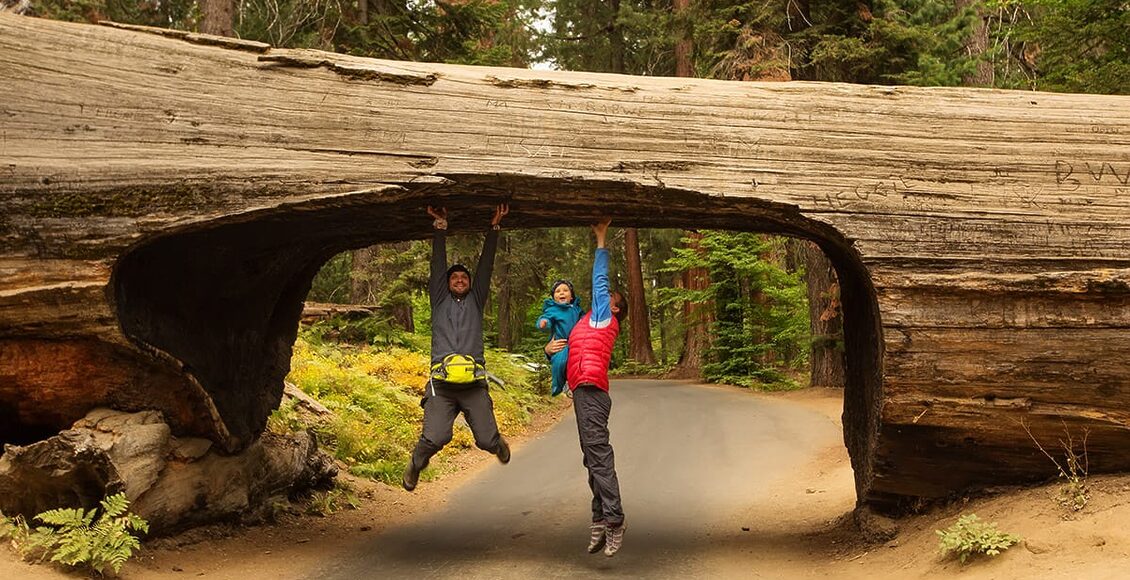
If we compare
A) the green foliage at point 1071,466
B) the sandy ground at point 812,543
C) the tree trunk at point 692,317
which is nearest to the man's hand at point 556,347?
the sandy ground at point 812,543

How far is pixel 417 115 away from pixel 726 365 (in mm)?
20775

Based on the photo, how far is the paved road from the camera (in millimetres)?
7201

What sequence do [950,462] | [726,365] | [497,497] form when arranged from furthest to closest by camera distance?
[726,365]
[497,497]
[950,462]

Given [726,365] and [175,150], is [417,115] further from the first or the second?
[726,365]

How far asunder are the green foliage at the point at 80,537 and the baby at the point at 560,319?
3.35 m

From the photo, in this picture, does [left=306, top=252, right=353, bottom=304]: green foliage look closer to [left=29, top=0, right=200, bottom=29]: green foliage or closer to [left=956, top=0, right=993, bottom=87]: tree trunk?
[left=29, top=0, right=200, bottom=29]: green foliage

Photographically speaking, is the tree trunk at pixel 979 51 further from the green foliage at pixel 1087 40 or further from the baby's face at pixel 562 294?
the baby's face at pixel 562 294

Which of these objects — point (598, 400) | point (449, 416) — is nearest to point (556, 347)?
point (598, 400)

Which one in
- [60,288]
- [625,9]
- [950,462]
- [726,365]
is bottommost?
[726,365]

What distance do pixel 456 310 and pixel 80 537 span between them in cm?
316

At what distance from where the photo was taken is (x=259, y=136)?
21.6 feet

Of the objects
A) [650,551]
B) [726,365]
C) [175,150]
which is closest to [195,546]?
[175,150]

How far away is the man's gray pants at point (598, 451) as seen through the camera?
7.13m

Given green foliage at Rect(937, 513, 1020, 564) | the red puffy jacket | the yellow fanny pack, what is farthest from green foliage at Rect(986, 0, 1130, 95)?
the yellow fanny pack
